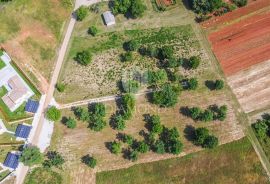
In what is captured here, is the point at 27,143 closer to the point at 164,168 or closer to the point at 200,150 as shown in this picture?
the point at 164,168

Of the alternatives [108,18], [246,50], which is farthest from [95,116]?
[246,50]

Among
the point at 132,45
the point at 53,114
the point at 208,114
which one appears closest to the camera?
the point at 208,114

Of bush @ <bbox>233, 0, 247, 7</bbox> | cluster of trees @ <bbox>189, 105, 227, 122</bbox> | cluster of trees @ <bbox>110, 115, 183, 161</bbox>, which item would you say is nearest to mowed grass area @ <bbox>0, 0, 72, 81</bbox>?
cluster of trees @ <bbox>110, 115, 183, 161</bbox>

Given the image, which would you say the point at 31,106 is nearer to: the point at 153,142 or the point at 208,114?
the point at 153,142

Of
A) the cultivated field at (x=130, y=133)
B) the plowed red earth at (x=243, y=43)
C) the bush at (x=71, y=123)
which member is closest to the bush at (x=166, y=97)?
the cultivated field at (x=130, y=133)

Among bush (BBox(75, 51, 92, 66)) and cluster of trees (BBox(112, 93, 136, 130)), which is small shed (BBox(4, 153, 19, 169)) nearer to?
cluster of trees (BBox(112, 93, 136, 130))
